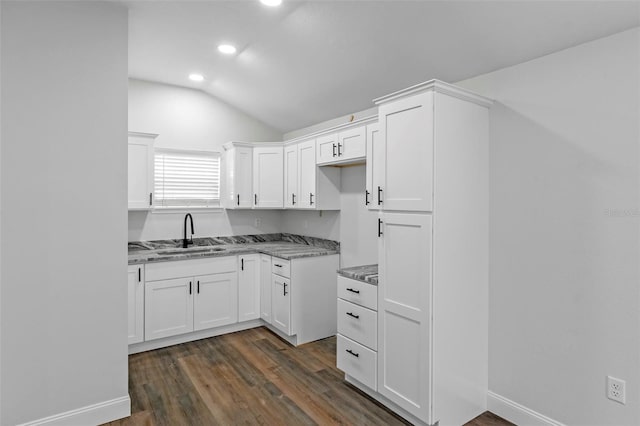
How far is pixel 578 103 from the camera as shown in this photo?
6.86ft

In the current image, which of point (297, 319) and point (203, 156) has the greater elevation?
point (203, 156)

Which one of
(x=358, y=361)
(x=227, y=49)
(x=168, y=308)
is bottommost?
(x=358, y=361)

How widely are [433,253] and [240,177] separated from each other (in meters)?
2.86

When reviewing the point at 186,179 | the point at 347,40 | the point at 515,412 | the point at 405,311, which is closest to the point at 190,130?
the point at 186,179

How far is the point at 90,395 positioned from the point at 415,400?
2095 millimetres

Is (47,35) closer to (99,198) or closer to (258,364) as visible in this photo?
(99,198)

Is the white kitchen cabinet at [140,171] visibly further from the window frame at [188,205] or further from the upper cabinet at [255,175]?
the upper cabinet at [255,175]

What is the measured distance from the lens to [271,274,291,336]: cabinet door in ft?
12.0

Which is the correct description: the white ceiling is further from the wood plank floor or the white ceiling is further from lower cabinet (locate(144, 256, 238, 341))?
the wood plank floor

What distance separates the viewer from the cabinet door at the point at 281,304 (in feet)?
12.0

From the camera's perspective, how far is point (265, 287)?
407 centimetres

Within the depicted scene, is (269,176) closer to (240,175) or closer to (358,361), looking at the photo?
(240,175)

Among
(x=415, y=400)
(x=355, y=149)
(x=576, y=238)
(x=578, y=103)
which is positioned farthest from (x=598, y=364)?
(x=355, y=149)

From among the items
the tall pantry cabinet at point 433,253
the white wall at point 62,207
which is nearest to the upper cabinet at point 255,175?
the white wall at point 62,207
